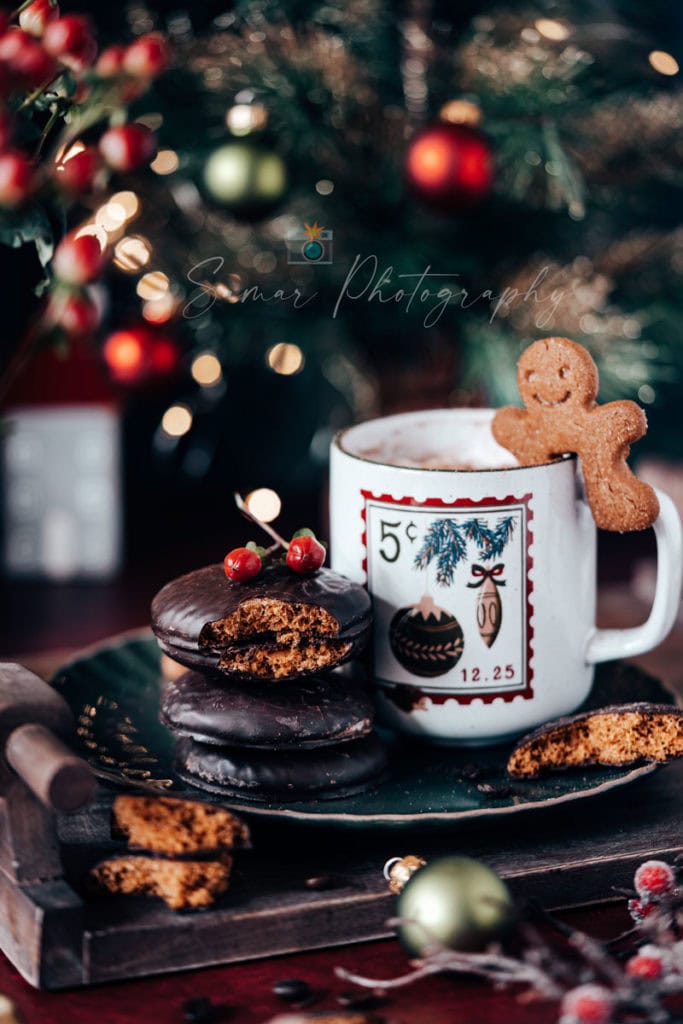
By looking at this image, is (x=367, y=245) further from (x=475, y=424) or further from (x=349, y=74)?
(x=475, y=424)

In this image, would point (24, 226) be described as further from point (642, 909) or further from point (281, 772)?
point (642, 909)

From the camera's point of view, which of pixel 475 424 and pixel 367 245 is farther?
pixel 367 245

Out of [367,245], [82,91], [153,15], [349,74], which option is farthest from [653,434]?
[82,91]

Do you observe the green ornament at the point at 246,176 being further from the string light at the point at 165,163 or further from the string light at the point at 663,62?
the string light at the point at 663,62

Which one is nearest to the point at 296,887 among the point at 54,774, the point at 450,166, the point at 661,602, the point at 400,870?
the point at 400,870

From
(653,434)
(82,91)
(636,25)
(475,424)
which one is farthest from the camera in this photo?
(653,434)

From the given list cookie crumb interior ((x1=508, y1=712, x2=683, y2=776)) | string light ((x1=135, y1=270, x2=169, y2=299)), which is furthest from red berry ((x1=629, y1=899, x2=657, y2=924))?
string light ((x1=135, y1=270, x2=169, y2=299))

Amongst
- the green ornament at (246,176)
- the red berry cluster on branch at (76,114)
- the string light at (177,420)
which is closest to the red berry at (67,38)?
the red berry cluster on branch at (76,114)
